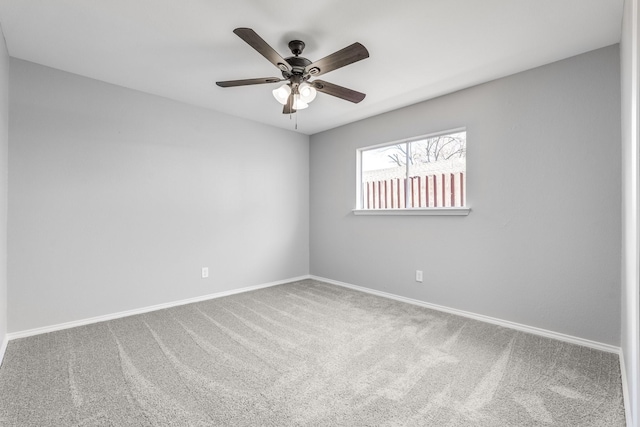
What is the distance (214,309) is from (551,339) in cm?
317

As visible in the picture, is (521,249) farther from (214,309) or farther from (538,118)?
(214,309)

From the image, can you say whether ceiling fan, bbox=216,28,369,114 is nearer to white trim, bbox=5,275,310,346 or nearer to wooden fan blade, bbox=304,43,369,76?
wooden fan blade, bbox=304,43,369,76

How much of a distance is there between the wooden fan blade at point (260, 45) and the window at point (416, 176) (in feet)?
6.42

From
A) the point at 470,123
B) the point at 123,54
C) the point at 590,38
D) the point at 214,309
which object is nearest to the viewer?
the point at 590,38

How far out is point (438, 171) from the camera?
10.8ft

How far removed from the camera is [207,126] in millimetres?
3600

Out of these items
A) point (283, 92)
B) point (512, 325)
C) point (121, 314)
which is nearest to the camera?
point (283, 92)

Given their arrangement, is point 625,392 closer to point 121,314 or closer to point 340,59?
point 340,59

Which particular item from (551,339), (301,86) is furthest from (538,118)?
(301,86)

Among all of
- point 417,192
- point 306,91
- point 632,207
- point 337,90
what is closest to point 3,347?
point 306,91

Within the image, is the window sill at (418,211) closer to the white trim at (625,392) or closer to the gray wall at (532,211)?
the gray wall at (532,211)

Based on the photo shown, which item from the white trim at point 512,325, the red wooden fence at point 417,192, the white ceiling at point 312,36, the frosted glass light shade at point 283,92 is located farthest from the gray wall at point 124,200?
the white trim at point 512,325

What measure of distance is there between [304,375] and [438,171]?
8.27 feet

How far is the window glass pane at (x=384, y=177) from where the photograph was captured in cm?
365
